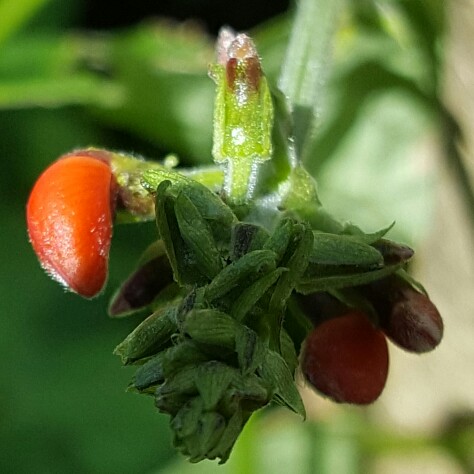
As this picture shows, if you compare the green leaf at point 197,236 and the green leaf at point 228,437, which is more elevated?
the green leaf at point 197,236

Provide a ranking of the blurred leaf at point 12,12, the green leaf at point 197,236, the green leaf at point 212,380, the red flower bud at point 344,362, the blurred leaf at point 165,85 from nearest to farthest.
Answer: the green leaf at point 212,380
the green leaf at point 197,236
the red flower bud at point 344,362
the blurred leaf at point 12,12
the blurred leaf at point 165,85

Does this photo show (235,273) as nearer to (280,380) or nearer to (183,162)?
(280,380)

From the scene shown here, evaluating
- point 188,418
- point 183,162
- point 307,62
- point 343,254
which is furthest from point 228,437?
point 183,162

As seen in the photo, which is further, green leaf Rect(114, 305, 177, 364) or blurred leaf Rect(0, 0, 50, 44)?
blurred leaf Rect(0, 0, 50, 44)

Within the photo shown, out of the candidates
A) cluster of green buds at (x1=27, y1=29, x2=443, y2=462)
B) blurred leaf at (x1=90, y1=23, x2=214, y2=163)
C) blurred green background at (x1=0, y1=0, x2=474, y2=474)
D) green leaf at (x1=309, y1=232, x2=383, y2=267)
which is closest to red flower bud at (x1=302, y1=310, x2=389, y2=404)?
cluster of green buds at (x1=27, y1=29, x2=443, y2=462)

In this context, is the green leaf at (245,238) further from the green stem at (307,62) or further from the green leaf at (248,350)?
the green stem at (307,62)

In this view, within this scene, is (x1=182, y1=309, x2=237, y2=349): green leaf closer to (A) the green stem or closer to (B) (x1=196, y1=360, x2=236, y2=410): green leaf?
(B) (x1=196, y1=360, x2=236, y2=410): green leaf

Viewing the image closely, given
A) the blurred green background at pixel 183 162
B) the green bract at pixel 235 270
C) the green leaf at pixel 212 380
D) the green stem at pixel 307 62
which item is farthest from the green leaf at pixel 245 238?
the blurred green background at pixel 183 162
